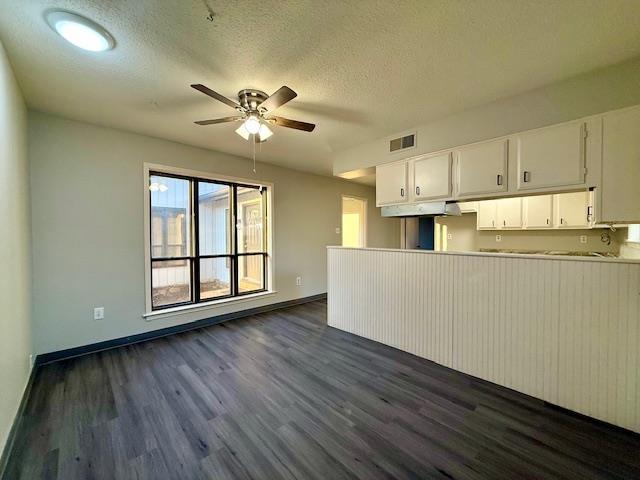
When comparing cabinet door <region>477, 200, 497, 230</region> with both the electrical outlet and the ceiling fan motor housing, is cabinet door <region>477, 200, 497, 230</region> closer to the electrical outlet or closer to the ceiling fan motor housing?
the ceiling fan motor housing

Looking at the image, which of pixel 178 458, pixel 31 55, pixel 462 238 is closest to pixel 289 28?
pixel 31 55

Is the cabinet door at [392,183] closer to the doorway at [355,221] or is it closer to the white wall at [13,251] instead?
the doorway at [355,221]

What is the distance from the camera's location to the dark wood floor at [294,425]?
4.84 ft

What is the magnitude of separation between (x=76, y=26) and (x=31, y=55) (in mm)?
640

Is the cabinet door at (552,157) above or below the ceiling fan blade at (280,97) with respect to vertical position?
below

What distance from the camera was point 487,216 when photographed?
15.1 ft

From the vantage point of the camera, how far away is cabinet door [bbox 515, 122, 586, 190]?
82.0 inches

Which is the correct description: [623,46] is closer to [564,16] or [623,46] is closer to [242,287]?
[564,16]

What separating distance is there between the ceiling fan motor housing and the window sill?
276cm

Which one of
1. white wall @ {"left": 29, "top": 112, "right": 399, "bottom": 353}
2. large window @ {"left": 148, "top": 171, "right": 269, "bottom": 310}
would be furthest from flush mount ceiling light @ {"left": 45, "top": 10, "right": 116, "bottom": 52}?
large window @ {"left": 148, "top": 171, "right": 269, "bottom": 310}

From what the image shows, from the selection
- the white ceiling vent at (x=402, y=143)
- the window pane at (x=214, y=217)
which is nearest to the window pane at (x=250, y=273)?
the window pane at (x=214, y=217)

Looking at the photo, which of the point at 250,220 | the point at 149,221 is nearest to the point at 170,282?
the point at 149,221

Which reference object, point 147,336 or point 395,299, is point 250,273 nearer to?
point 147,336

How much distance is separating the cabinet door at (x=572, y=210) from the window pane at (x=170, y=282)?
5.64m
